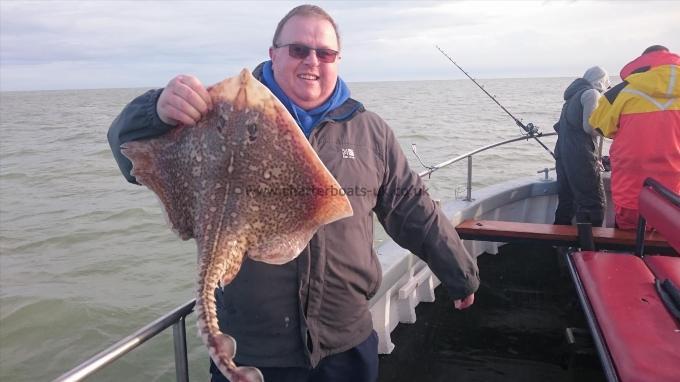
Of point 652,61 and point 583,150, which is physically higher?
point 652,61

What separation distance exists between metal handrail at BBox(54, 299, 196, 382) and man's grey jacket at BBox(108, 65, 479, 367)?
0.21m

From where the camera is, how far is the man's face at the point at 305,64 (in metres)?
2.05

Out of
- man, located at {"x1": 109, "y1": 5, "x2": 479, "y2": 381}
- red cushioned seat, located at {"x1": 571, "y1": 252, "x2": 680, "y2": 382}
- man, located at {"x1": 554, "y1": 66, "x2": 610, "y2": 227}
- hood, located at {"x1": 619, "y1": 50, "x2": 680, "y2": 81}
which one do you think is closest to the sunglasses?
man, located at {"x1": 109, "y1": 5, "x2": 479, "y2": 381}

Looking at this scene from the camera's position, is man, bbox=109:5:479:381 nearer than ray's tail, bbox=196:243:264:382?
No

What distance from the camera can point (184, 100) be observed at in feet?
5.53

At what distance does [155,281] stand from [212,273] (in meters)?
7.41

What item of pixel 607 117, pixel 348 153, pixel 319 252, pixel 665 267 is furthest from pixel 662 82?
pixel 319 252

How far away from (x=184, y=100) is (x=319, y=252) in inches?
32.8

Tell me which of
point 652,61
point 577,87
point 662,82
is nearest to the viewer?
point 662,82

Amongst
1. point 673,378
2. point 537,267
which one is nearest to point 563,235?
point 537,267

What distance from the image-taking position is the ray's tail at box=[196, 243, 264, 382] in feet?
4.87

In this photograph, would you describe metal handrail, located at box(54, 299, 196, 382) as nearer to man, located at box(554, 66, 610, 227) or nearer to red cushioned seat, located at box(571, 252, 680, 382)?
red cushioned seat, located at box(571, 252, 680, 382)

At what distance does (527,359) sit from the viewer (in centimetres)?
403

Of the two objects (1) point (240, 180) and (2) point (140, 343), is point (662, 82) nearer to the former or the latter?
(1) point (240, 180)
